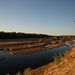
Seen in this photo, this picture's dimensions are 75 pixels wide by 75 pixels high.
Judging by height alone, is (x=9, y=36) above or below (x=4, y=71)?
above

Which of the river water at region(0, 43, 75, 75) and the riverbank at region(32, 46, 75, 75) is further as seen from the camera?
the river water at region(0, 43, 75, 75)

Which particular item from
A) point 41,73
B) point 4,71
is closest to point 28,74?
point 41,73

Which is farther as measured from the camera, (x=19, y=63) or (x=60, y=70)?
(x=19, y=63)

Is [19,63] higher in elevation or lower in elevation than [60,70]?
lower

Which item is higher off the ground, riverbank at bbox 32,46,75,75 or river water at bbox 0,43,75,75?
riverbank at bbox 32,46,75,75

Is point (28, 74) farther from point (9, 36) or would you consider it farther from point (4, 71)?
point (9, 36)

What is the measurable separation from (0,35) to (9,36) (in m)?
2.99

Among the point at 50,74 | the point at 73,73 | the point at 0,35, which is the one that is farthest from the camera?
the point at 0,35

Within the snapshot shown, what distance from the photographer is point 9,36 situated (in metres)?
22.3

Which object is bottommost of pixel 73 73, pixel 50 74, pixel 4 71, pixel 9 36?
pixel 4 71

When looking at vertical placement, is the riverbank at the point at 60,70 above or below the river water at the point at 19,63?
above

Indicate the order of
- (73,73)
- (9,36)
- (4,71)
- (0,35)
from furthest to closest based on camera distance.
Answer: (9,36) < (0,35) < (4,71) < (73,73)

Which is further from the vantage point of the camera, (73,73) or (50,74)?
(50,74)

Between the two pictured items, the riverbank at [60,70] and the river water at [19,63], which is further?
the river water at [19,63]
